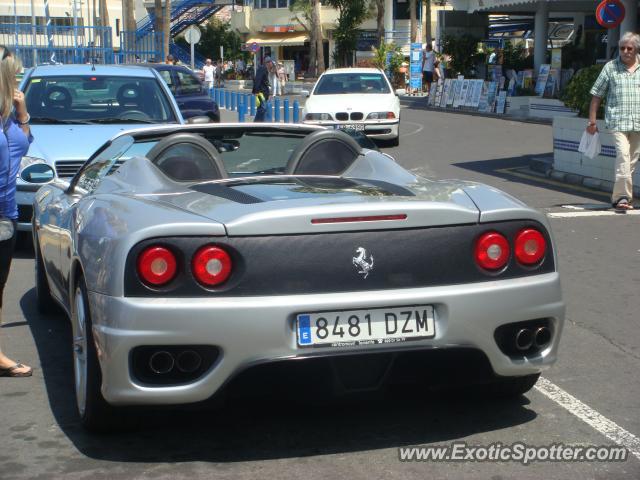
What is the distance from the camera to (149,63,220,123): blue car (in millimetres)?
19188

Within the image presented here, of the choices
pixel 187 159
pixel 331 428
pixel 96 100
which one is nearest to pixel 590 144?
pixel 96 100

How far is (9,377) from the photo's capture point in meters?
5.63

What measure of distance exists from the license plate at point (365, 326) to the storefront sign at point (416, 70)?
4274cm

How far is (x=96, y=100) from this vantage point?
11.2 meters

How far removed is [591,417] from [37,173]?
20.5 feet

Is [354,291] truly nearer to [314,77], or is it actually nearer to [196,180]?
[196,180]


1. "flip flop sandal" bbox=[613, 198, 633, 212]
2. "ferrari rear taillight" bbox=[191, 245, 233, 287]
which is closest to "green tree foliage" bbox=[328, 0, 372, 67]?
"flip flop sandal" bbox=[613, 198, 633, 212]

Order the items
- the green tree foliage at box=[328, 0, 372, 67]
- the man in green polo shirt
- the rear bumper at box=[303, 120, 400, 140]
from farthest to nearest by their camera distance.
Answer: the green tree foliage at box=[328, 0, 372, 67]
the rear bumper at box=[303, 120, 400, 140]
the man in green polo shirt

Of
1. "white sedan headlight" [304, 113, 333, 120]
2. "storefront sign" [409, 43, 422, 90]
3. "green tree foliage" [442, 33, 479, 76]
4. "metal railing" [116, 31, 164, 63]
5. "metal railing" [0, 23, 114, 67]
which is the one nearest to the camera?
"white sedan headlight" [304, 113, 333, 120]

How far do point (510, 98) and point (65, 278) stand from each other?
25.6 m

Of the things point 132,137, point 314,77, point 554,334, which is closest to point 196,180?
point 132,137

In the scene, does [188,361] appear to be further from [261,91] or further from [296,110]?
[261,91]

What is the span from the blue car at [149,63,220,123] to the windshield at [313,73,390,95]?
251 cm

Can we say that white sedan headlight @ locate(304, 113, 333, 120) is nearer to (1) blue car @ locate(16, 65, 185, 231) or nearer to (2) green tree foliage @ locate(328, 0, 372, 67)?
(1) blue car @ locate(16, 65, 185, 231)
